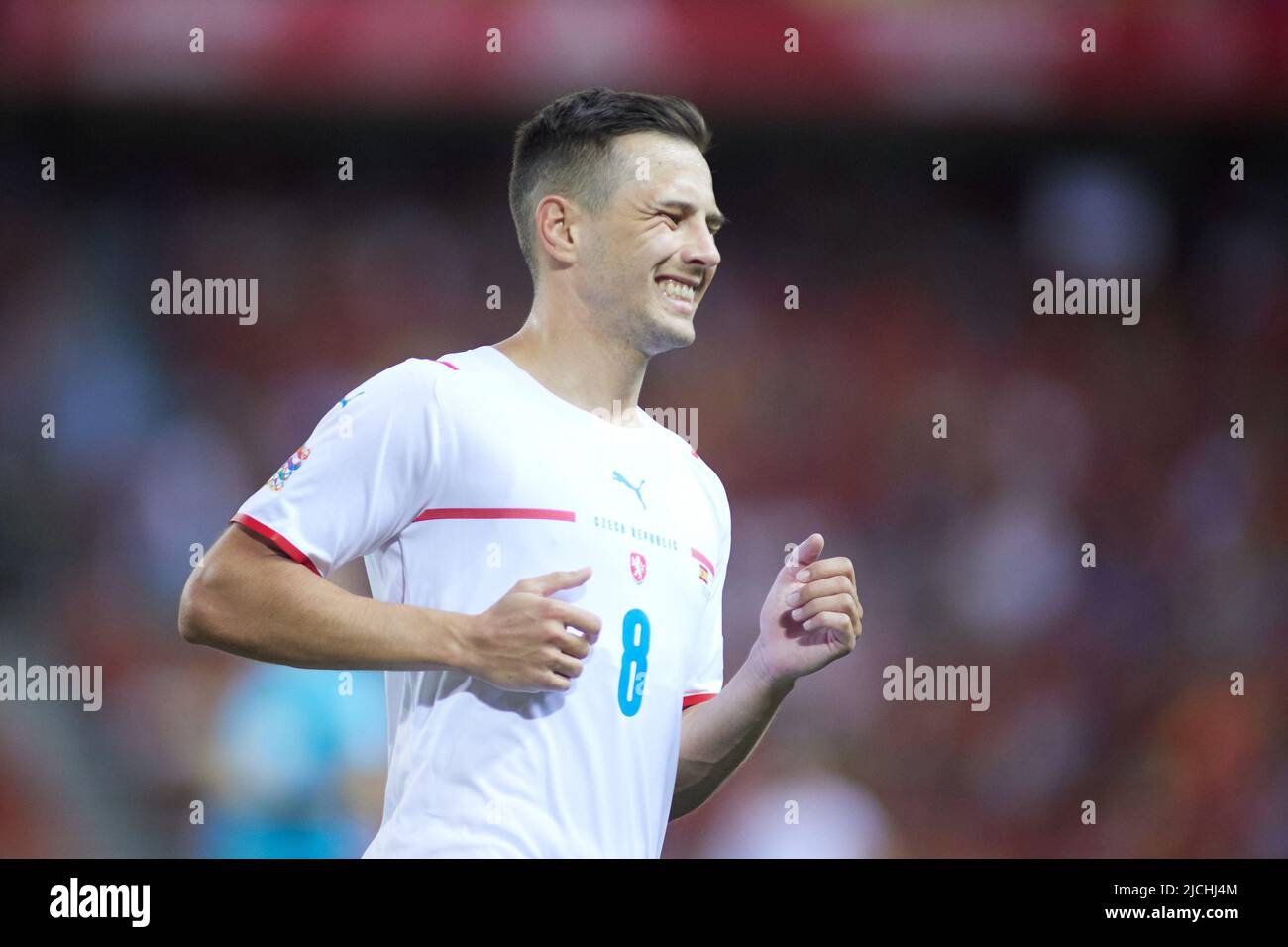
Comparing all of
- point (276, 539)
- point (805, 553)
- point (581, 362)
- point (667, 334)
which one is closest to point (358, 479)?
point (276, 539)

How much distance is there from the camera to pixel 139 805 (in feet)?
17.5

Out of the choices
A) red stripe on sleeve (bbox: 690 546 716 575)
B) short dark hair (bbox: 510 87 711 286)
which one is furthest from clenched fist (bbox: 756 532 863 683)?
short dark hair (bbox: 510 87 711 286)

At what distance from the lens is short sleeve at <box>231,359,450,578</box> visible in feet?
7.89

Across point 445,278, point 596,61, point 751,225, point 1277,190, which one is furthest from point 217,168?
point 1277,190

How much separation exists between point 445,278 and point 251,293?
2.69 ft

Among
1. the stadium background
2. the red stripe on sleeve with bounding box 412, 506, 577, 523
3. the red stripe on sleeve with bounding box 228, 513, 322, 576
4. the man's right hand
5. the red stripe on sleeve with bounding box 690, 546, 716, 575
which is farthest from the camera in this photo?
the stadium background

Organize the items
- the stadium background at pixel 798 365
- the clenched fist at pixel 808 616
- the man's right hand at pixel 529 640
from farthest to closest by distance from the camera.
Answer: the stadium background at pixel 798 365, the clenched fist at pixel 808 616, the man's right hand at pixel 529 640

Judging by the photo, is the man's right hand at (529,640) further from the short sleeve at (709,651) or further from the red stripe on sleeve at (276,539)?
the short sleeve at (709,651)

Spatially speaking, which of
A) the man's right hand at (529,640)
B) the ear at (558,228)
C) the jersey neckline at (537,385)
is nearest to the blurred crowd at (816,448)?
the ear at (558,228)

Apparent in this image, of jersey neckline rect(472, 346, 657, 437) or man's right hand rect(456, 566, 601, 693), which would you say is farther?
jersey neckline rect(472, 346, 657, 437)

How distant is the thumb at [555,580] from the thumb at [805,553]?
491 millimetres

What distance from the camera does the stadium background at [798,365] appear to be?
17.7 ft

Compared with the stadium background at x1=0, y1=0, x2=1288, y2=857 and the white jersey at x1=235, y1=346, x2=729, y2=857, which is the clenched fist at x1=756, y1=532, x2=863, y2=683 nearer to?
the white jersey at x1=235, y1=346, x2=729, y2=857
